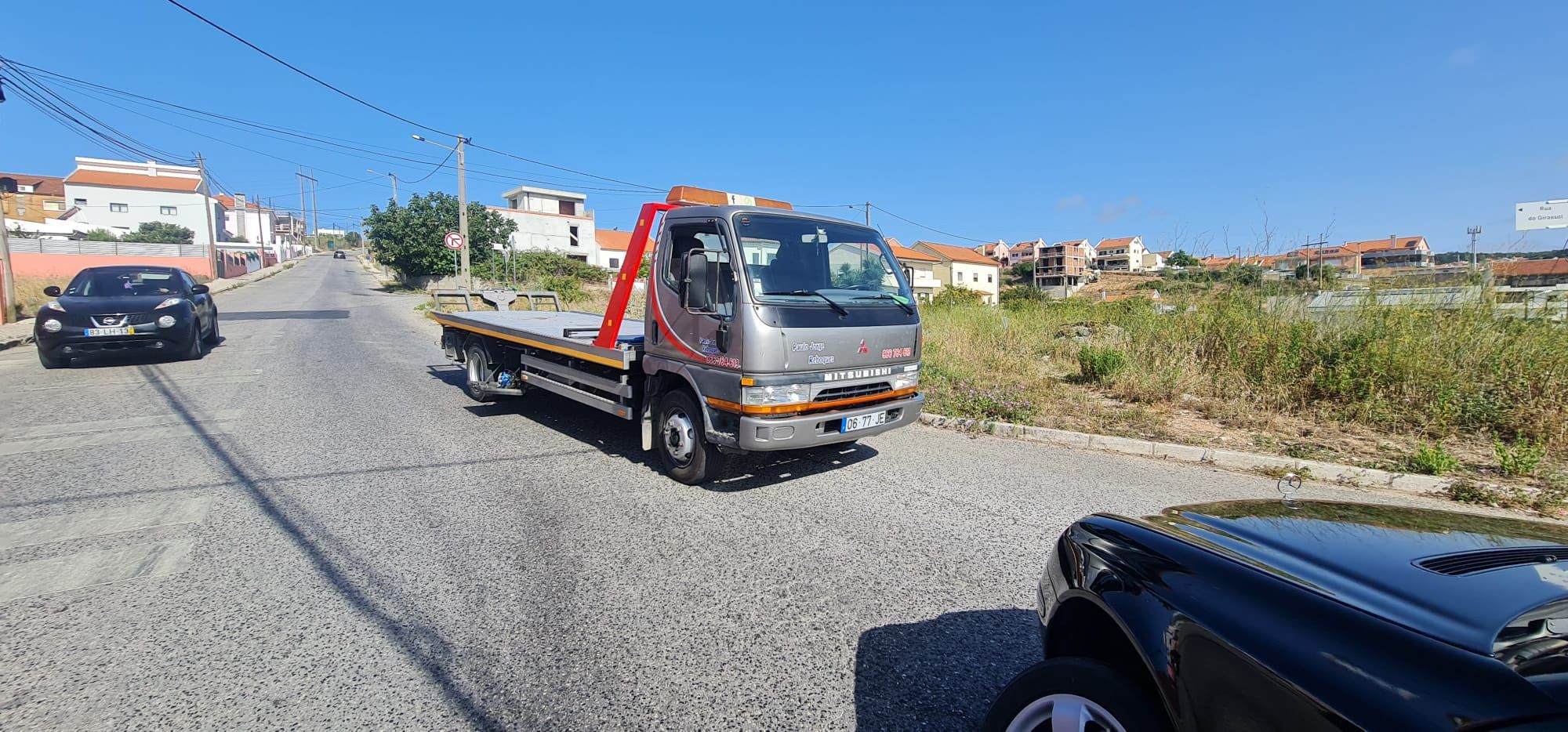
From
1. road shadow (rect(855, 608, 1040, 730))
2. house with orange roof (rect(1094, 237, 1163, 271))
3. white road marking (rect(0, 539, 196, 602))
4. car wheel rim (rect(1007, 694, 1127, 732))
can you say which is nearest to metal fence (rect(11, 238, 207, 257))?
white road marking (rect(0, 539, 196, 602))

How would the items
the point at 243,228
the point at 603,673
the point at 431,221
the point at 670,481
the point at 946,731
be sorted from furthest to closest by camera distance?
1. the point at 243,228
2. the point at 431,221
3. the point at 670,481
4. the point at 603,673
5. the point at 946,731

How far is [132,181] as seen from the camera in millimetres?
64188

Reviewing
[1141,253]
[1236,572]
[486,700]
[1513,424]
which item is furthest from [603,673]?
[1141,253]

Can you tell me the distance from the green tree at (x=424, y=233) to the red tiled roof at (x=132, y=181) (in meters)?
46.3

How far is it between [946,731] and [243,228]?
356ft

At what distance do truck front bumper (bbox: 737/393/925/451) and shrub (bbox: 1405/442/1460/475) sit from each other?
4321mm

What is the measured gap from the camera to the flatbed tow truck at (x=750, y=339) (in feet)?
15.4

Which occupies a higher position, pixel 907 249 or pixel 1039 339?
pixel 907 249

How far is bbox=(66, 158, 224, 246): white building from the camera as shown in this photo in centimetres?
6122

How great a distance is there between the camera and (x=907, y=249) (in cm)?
6994

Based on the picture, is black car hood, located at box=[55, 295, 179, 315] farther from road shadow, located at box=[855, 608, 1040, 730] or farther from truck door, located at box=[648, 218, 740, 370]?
road shadow, located at box=[855, 608, 1040, 730]

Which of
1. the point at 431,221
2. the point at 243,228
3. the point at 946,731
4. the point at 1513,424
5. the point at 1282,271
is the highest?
the point at 243,228

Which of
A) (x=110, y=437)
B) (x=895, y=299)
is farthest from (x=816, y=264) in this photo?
(x=110, y=437)

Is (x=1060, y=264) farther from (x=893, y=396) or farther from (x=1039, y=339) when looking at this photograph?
(x=893, y=396)
